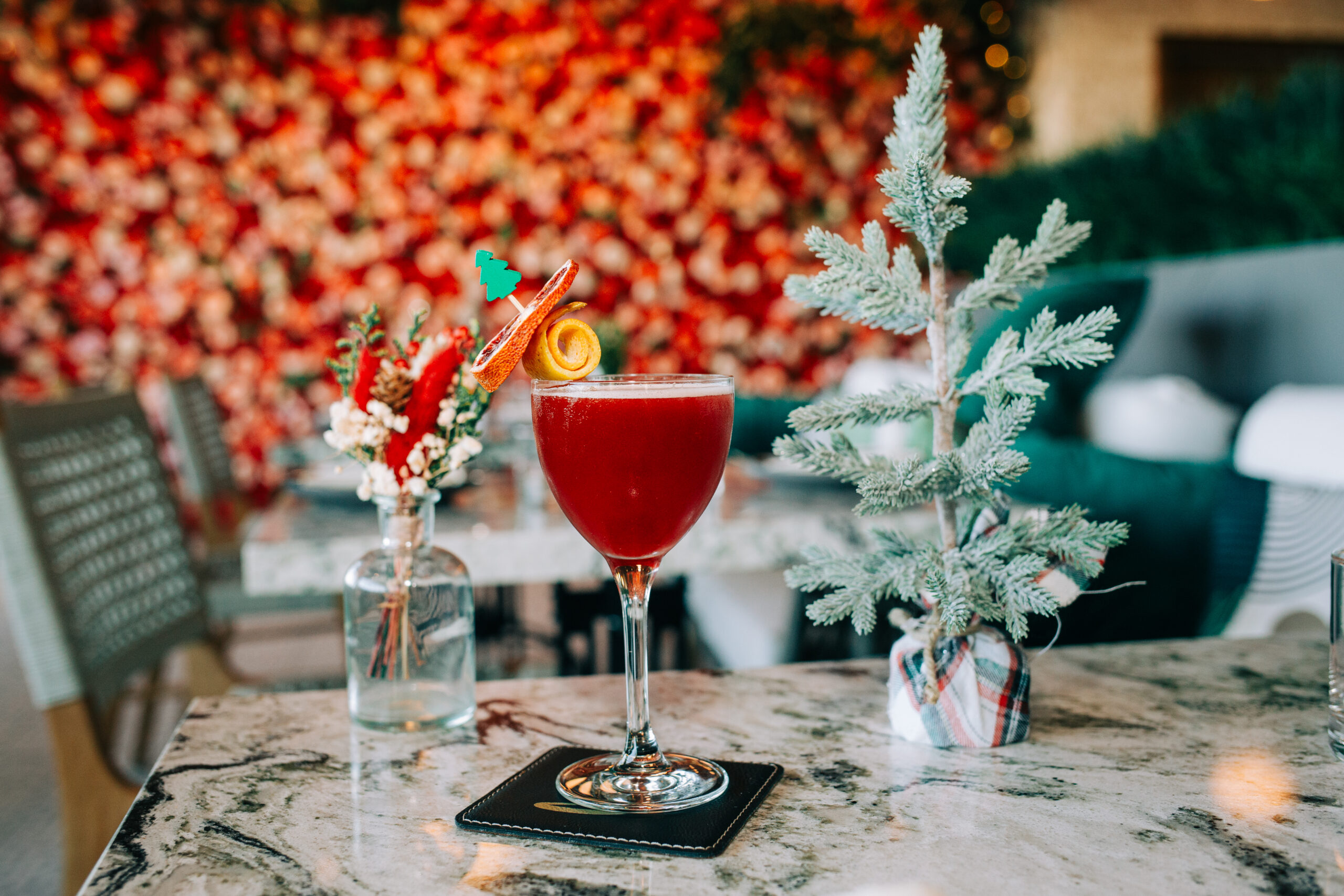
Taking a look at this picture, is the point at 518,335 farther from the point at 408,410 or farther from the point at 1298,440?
the point at 1298,440

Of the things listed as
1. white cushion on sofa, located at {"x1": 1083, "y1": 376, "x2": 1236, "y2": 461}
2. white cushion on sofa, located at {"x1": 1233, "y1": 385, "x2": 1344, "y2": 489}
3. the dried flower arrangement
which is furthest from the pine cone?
white cushion on sofa, located at {"x1": 1083, "y1": 376, "x2": 1236, "y2": 461}

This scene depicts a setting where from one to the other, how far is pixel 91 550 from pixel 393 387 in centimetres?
87

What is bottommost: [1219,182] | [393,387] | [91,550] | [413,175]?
[91,550]

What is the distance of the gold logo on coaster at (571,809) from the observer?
52 centimetres

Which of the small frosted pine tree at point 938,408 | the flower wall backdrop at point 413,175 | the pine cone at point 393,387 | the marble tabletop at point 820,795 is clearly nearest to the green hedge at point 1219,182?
the flower wall backdrop at point 413,175

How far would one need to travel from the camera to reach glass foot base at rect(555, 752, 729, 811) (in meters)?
0.52

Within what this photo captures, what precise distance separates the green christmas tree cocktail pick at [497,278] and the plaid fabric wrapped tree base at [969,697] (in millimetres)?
341

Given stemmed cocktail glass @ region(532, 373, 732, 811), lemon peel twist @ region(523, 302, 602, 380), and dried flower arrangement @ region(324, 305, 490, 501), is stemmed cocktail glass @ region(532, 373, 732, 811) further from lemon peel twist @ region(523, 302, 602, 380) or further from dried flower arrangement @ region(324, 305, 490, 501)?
dried flower arrangement @ region(324, 305, 490, 501)

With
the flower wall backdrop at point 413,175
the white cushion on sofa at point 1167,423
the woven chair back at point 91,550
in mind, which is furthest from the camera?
the flower wall backdrop at point 413,175

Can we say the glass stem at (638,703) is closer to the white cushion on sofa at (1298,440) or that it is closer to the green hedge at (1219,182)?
the white cushion on sofa at (1298,440)

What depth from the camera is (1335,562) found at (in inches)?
22.2

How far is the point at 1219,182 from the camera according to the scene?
254 centimetres

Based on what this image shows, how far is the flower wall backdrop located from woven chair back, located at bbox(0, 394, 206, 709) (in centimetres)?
261

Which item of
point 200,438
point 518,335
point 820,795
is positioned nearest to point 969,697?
point 820,795
